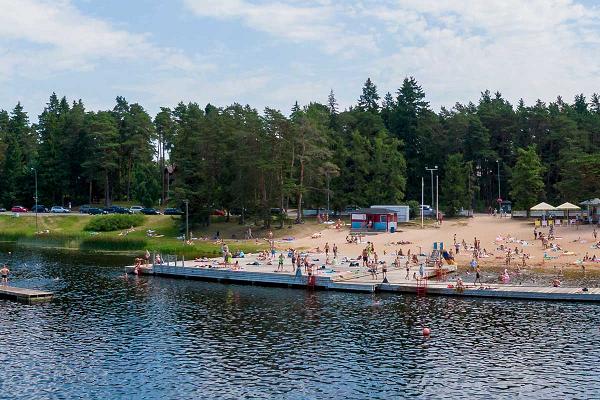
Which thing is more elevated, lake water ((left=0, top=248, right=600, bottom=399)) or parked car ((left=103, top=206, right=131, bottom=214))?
parked car ((left=103, top=206, right=131, bottom=214))

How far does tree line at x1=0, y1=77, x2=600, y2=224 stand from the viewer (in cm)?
9500

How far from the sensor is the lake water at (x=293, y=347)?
3122cm

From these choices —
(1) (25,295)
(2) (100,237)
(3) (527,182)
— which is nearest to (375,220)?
(3) (527,182)

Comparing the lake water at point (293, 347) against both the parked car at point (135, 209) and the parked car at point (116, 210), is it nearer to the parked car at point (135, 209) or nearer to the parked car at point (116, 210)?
the parked car at point (135, 209)

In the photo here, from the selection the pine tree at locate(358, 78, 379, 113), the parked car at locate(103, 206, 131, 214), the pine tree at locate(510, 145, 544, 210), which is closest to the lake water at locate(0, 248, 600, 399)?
the pine tree at locate(510, 145, 544, 210)

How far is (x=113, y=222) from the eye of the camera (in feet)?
340

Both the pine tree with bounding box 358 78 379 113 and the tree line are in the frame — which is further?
the pine tree with bounding box 358 78 379 113

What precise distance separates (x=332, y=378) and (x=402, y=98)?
106088mm

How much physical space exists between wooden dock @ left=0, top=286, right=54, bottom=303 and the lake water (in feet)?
3.07

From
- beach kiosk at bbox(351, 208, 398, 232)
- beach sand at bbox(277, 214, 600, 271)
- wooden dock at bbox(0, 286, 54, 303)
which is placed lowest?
wooden dock at bbox(0, 286, 54, 303)

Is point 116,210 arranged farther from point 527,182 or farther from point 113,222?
point 527,182

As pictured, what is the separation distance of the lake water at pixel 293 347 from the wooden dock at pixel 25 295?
935 millimetres

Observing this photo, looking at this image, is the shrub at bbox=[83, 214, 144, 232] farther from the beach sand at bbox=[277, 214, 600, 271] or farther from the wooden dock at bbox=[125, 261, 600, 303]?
the wooden dock at bbox=[125, 261, 600, 303]

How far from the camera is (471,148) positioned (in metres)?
123
